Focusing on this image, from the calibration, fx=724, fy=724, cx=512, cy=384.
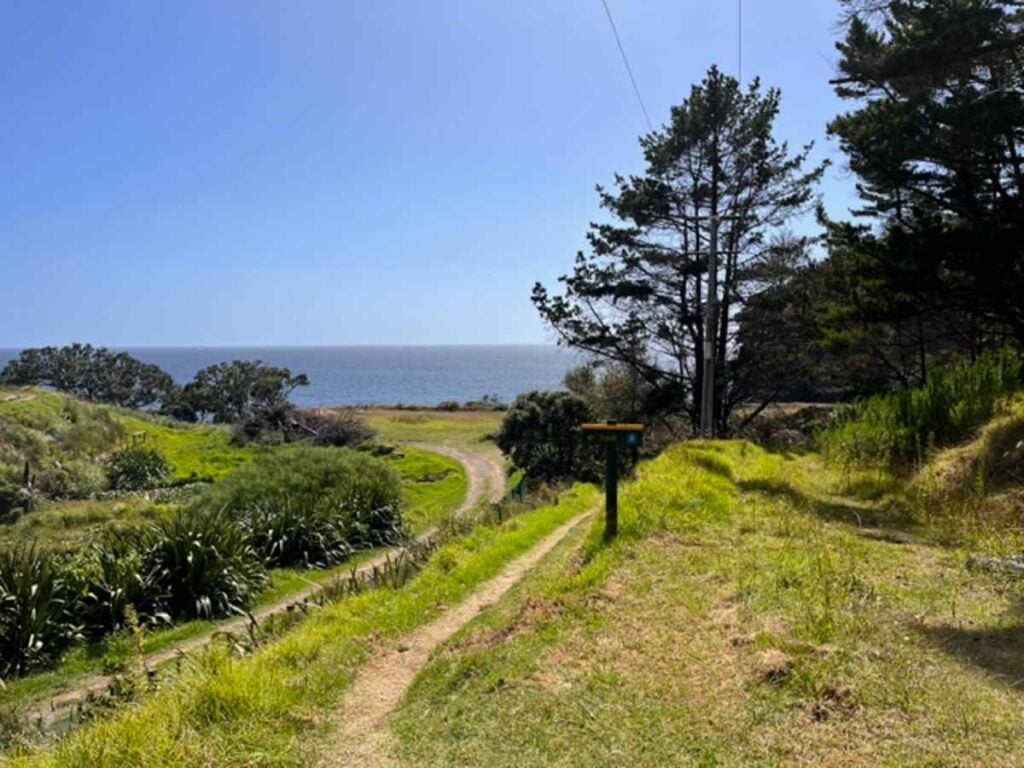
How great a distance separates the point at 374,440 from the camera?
31.8m

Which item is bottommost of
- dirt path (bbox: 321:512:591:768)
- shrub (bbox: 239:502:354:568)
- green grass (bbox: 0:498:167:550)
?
green grass (bbox: 0:498:167:550)

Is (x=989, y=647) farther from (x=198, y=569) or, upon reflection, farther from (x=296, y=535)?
(x=296, y=535)

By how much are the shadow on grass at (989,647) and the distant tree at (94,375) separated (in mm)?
57187

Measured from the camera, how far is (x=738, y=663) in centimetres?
367

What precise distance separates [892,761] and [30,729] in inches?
249

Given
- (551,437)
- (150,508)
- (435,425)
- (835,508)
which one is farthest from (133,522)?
(435,425)

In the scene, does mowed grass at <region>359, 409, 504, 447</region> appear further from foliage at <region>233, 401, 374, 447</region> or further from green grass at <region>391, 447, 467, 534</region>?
green grass at <region>391, 447, 467, 534</region>

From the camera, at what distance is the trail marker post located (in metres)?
6.20

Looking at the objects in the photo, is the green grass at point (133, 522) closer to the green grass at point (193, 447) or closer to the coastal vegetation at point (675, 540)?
the coastal vegetation at point (675, 540)

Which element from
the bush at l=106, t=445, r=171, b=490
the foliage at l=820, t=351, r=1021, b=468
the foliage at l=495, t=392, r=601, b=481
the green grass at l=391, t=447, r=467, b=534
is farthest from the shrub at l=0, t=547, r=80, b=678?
the bush at l=106, t=445, r=171, b=490

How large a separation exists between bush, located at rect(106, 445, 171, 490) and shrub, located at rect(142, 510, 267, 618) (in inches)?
559

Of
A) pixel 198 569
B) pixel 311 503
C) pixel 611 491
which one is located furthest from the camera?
pixel 311 503

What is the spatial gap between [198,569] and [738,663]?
947 cm

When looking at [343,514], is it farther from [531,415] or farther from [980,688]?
[980,688]
